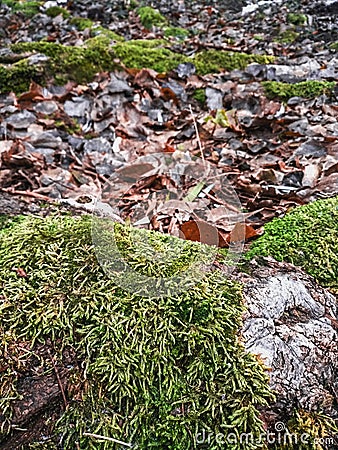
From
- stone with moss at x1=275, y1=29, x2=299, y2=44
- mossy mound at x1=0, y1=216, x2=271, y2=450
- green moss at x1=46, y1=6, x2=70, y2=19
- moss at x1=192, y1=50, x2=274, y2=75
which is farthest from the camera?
green moss at x1=46, y1=6, x2=70, y2=19

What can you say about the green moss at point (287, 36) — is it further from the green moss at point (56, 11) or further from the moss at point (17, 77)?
the moss at point (17, 77)

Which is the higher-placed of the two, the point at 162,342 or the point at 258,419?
the point at 162,342

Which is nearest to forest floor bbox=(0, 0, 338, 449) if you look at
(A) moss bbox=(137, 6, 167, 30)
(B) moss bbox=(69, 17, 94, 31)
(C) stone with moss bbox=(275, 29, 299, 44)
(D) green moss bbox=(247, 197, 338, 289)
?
(D) green moss bbox=(247, 197, 338, 289)

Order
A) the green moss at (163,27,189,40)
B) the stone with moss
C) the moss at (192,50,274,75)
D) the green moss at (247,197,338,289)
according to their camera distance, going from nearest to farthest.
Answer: the green moss at (247,197,338,289) → the moss at (192,50,274,75) → the stone with moss → the green moss at (163,27,189,40)

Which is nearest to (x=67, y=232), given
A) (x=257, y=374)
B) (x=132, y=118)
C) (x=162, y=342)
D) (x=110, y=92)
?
(x=162, y=342)

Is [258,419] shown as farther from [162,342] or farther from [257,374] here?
[162,342]

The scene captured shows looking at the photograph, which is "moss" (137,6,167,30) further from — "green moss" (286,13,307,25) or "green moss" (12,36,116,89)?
"green moss" (12,36,116,89)
